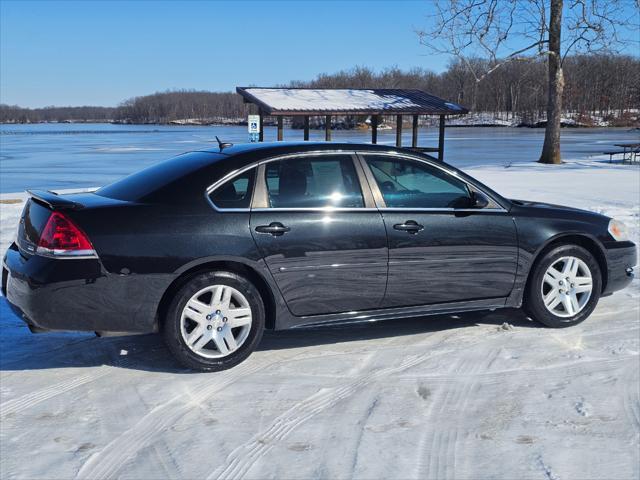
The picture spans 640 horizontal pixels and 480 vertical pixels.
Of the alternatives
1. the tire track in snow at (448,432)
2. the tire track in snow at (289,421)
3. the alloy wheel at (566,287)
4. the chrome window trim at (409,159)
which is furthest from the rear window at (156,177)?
the alloy wheel at (566,287)

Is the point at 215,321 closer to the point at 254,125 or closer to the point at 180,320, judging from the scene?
the point at 180,320

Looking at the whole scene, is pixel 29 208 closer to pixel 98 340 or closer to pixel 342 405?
pixel 98 340

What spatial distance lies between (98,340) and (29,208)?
1218mm

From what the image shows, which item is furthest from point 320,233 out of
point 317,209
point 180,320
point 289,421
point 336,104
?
point 336,104

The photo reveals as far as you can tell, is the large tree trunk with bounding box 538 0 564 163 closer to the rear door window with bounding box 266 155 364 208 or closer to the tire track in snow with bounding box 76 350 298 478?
the rear door window with bounding box 266 155 364 208

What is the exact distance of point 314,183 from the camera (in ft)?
16.3

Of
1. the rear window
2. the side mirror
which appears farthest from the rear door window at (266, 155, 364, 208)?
the side mirror

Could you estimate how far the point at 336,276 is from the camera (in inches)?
190

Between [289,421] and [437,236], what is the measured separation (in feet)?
6.31

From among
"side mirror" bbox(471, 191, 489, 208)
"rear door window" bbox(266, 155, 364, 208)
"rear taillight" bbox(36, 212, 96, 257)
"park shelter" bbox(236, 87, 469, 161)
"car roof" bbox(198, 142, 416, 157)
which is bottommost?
"rear taillight" bbox(36, 212, 96, 257)

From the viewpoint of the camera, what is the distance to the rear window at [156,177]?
4.73m

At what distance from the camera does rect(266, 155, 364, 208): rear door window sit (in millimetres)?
4828

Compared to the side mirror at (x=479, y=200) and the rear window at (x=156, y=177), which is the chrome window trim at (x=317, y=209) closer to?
the rear window at (x=156, y=177)

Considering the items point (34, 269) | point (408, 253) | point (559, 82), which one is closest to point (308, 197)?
point (408, 253)
